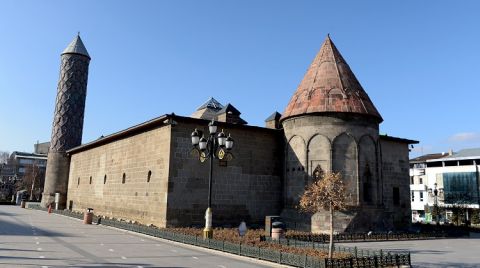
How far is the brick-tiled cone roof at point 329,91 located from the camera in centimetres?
2469

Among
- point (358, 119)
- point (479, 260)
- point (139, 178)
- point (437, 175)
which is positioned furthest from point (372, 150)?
point (437, 175)

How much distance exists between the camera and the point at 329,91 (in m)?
25.3

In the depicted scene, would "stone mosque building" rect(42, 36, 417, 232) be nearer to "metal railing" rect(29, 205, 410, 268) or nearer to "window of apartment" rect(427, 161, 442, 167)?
"metal railing" rect(29, 205, 410, 268)

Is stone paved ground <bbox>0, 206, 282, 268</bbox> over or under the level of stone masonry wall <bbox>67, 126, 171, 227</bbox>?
under

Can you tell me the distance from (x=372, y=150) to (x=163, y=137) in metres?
13.4

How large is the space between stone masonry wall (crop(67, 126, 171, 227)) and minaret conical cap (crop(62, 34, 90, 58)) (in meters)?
16.0

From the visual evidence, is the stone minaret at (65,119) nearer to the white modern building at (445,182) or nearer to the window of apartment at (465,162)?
the white modern building at (445,182)

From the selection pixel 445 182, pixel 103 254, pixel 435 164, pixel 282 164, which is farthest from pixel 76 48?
pixel 435 164

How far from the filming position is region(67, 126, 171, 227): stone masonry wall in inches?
911

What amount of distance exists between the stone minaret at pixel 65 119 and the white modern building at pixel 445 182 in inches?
1904

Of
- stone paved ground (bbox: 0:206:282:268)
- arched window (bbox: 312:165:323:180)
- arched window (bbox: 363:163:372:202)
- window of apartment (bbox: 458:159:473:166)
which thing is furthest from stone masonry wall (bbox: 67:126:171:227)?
window of apartment (bbox: 458:159:473:166)

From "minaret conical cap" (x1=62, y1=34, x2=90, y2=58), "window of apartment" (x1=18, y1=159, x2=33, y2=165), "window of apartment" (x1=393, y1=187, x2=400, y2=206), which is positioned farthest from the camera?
"window of apartment" (x1=18, y1=159, x2=33, y2=165)

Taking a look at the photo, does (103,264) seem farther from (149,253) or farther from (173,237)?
(173,237)

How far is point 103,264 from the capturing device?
10.9m
